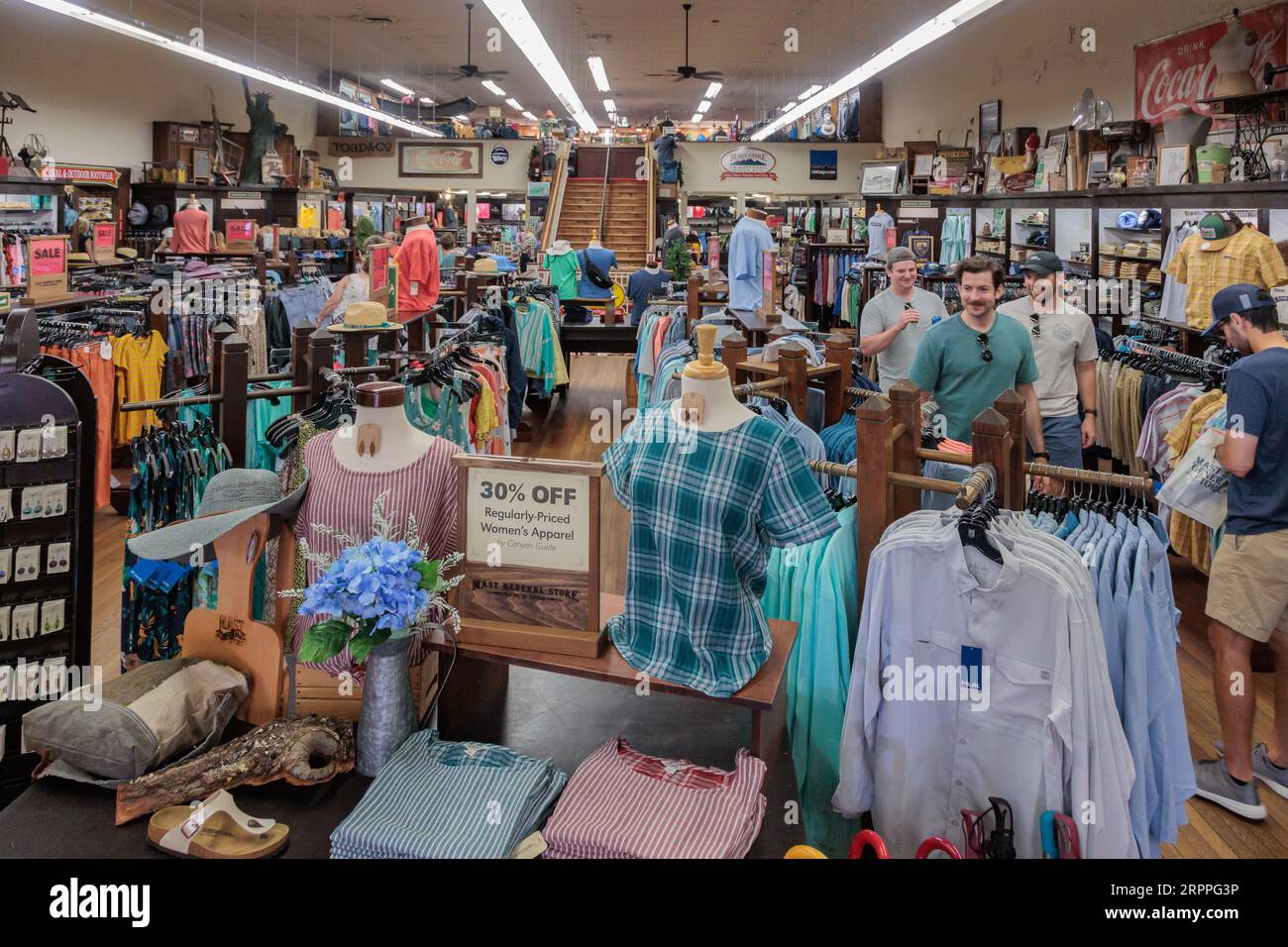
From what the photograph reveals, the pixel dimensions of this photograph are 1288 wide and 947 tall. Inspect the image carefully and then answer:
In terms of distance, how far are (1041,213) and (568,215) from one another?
35.8 feet

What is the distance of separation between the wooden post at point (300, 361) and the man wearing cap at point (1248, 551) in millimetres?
3210

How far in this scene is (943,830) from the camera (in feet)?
7.20

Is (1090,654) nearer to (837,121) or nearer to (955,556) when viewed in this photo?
(955,556)

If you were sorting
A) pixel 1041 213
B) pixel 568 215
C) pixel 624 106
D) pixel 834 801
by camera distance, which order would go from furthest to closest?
pixel 624 106
pixel 568 215
pixel 1041 213
pixel 834 801

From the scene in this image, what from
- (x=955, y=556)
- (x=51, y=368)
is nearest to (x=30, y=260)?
(x=51, y=368)

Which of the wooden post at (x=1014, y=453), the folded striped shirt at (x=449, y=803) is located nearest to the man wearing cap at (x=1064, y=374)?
the wooden post at (x=1014, y=453)

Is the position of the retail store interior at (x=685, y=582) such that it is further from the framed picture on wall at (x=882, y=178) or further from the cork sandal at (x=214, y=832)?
the framed picture on wall at (x=882, y=178)

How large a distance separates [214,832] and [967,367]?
3.19m

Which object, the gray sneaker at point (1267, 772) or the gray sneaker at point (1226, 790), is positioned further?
the gray sneaker at point (1267, 772)

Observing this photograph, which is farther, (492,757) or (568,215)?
(568,215)

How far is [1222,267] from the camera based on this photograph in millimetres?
6551

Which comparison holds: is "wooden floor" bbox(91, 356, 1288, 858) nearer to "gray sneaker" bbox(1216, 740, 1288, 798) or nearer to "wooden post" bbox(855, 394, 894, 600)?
"gray sneaker" bbox(1216, 740, 1288, 798)

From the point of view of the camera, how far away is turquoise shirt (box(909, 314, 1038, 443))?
157 inches

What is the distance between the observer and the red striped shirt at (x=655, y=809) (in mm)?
1729
